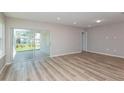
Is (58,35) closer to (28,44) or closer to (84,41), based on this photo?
(28,44)

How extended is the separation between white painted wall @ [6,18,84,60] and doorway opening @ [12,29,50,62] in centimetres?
51

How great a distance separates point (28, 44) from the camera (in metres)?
6.85

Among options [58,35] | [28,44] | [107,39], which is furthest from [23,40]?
[107,39]

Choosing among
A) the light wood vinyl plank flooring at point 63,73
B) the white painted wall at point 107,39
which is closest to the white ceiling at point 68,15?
the white painted wall at point 107,39

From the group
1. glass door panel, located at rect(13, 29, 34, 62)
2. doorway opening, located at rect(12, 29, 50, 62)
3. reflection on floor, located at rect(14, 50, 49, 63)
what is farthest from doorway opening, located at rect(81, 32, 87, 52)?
glass door panel, located at rect(13, 29, 34, 62)

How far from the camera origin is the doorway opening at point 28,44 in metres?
6.11

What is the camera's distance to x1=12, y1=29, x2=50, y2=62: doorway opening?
6.11 metres

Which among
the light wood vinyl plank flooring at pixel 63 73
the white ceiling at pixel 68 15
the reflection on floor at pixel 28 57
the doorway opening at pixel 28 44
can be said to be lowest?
the light wood vinyl plank flooring at pixel 63 73

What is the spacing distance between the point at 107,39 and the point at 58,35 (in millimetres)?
3879

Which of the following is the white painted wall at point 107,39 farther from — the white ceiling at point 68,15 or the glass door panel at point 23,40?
the glass door panel at point 23,40

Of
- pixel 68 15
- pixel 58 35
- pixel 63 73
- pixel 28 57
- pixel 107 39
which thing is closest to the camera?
pixel 63 73

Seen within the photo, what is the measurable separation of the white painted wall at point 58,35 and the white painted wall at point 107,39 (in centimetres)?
118

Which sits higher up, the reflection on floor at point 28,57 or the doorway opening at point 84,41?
the doorway opening at point 84,41
